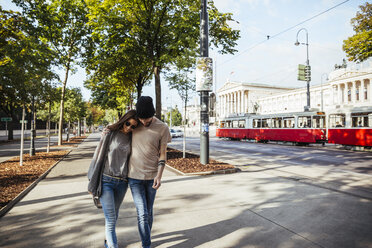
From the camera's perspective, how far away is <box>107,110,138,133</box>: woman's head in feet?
9.24

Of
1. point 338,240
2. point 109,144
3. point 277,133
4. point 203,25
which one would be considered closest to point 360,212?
point 338,240

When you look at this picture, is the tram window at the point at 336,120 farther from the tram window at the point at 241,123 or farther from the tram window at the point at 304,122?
the tram window at the point at 241,123

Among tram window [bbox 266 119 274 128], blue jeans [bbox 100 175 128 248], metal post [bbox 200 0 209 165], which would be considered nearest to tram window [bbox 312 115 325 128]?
tram window [bbox 266 119 274 128]

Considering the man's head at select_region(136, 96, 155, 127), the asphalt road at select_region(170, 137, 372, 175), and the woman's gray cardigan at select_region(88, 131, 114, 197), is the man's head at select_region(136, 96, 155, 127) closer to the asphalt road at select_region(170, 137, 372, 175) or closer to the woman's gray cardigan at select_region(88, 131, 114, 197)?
the woman's gray cardigan at select_region(88, 131, 114, 197)

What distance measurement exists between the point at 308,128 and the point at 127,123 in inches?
829

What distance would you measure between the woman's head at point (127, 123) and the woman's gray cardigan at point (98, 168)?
0.10 meters

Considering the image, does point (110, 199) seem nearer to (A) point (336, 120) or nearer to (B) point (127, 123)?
(B) point (127, 123)

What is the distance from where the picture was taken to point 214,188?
6.37 metres

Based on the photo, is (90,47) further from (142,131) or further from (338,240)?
(338,240)

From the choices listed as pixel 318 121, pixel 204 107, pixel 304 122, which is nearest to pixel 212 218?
pixel 204 107

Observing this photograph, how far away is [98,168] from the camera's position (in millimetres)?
2793

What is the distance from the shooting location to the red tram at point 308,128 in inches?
673

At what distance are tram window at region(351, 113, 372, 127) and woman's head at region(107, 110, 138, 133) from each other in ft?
60.0

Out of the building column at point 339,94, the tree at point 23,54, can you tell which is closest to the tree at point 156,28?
the tree at point 23,54
